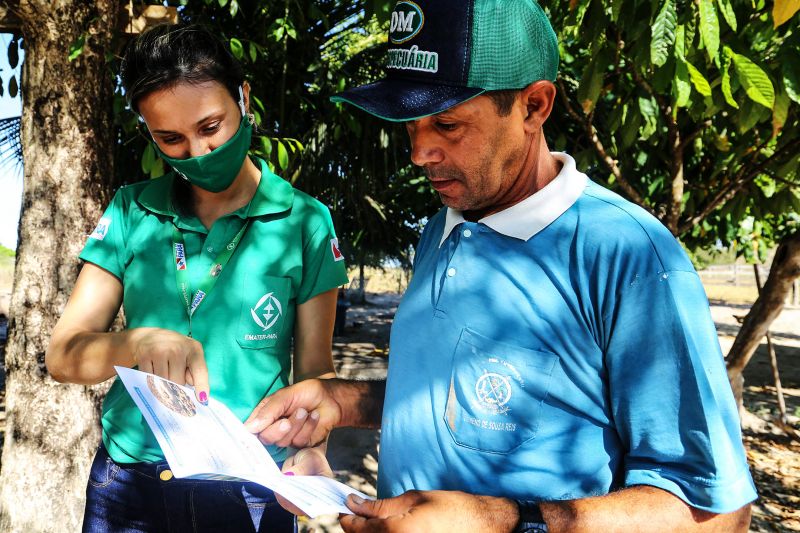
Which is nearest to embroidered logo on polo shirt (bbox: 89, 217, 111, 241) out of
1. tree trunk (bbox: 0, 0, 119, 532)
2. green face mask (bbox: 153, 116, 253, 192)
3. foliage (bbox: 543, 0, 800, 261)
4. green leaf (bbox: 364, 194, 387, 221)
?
green face mask (bbox: 153, 116, 253, 192)

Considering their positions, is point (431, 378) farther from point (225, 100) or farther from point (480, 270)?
point (225, 100)

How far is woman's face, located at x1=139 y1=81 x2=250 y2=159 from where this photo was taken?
1.59m

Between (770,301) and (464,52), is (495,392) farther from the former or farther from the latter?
(770,301)

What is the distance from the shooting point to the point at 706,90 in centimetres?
207

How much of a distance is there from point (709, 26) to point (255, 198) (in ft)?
4.67

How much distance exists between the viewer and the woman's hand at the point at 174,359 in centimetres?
134

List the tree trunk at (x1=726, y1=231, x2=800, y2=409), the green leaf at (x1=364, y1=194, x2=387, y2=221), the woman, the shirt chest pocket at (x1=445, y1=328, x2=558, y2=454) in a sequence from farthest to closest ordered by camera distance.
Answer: the green leaf at (x1=364, y1=194, x2=387, y2=221) → the tree trunk at (x1=726, y1=231, x2=800, y2=409) → the woman → the shirt chest pocket at (x1=445, y1=328, x2=558, y2=454)

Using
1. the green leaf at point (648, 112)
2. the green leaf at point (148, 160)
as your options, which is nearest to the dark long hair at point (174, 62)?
the green leaf at point (148, 160)

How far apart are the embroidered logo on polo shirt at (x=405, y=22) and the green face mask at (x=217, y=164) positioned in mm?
638

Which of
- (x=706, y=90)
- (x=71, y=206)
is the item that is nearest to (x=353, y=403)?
(x=706, y=90)

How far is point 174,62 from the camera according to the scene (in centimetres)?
158

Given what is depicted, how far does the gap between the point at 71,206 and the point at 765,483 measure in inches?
203

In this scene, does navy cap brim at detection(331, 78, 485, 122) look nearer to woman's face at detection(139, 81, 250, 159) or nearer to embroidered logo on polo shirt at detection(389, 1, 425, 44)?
embroidered logo on polo shirt at detection(389, 1, 425, 44)

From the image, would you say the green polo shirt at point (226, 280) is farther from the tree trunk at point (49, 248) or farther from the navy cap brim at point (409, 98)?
the tree trunk at point (49, 248)
